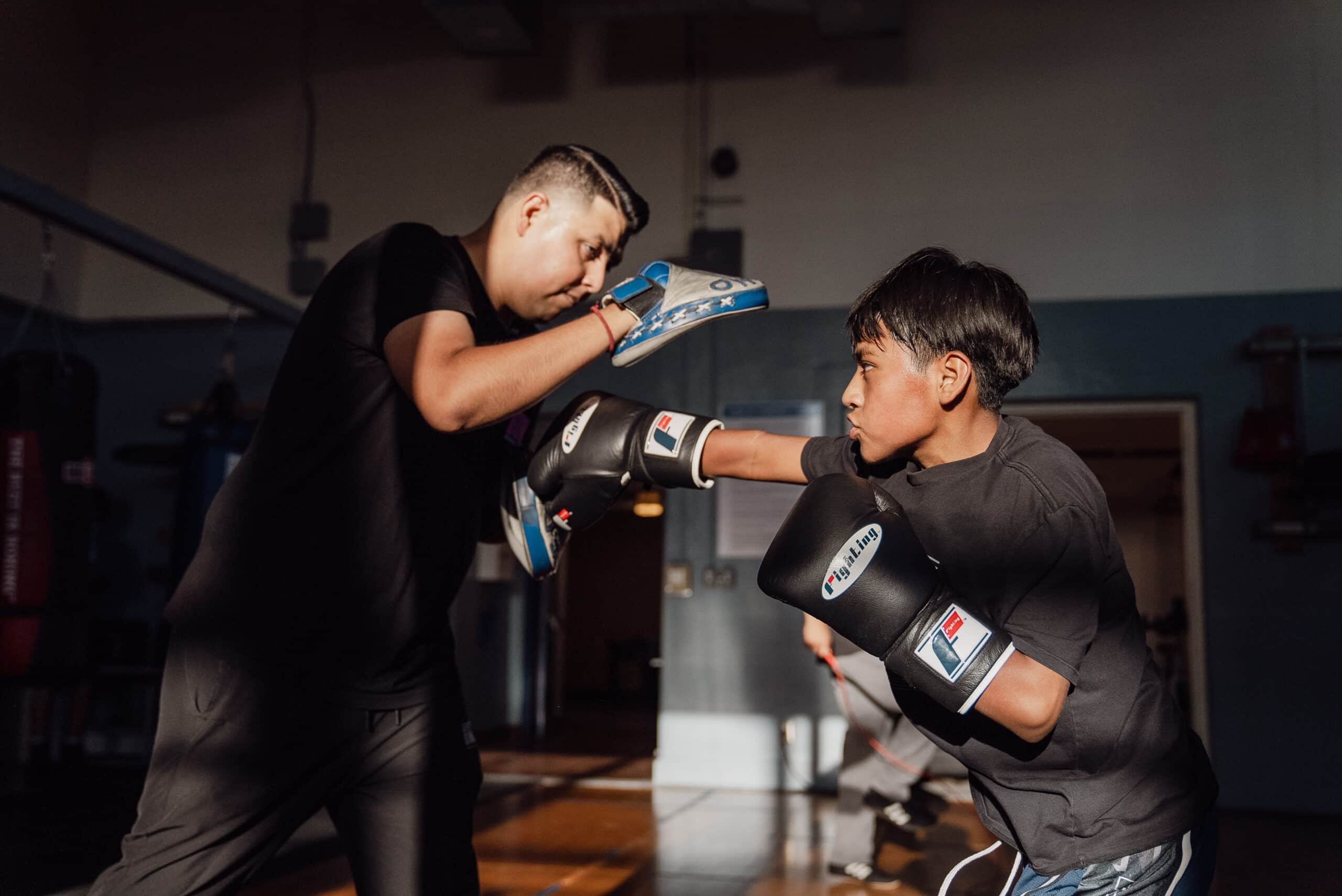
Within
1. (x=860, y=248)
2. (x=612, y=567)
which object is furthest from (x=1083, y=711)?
(x=612, y=567)

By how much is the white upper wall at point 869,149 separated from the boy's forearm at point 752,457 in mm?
3865

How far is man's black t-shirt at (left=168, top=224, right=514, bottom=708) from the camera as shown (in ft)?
4.41

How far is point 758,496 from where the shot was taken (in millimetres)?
5199

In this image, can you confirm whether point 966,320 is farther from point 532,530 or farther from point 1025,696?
point 532,530

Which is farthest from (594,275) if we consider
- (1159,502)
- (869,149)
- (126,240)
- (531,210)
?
(1159,502)

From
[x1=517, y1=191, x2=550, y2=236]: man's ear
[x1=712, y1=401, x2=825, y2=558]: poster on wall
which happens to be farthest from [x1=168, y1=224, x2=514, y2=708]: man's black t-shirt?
[x1=712, y1=401, x2=825, y2=558]: poster on wall

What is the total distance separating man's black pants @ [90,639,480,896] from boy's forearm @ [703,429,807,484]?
511mm

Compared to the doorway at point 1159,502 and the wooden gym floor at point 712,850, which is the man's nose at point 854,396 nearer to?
the wooden gym floor at point 712,850

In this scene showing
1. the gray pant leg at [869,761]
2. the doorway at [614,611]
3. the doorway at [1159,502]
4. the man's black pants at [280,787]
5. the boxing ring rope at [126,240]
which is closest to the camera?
the man's black pants at [280,787]

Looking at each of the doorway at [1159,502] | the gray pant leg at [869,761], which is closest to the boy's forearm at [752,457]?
the gray pant leg at [869,761]

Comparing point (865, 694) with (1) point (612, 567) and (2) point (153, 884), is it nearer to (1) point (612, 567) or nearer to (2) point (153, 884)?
(2) point (153, 884)

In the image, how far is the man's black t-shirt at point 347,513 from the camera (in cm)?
134

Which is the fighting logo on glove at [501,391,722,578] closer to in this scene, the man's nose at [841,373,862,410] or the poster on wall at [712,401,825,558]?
the man's nose at [841,373,862,410]

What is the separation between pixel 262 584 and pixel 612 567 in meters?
10.7
